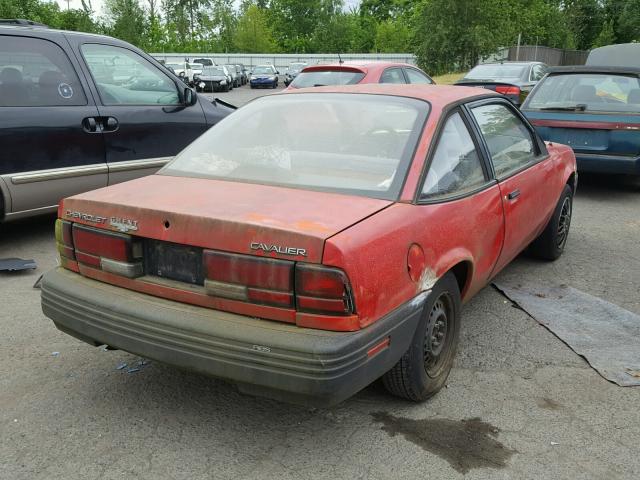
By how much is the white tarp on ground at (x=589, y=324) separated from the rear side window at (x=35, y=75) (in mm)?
3987

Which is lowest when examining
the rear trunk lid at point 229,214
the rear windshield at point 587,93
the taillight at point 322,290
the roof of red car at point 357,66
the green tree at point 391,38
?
the taillight at point 322,290

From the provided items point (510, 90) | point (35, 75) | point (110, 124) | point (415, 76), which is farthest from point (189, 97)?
point (510, 90)

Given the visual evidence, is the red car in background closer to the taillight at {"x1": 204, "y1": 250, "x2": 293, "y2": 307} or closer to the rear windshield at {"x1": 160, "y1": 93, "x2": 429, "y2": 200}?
the rear windshield at {"x1": 160, "y1": 93, "x2": 429, "y2": 200}

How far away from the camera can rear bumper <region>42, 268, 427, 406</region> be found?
2.35 metres

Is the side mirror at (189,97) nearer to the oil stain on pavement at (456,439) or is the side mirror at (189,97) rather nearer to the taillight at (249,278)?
the taillight at (249,278)

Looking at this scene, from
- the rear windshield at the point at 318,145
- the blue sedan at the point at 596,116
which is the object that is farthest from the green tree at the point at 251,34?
the rear windshield at the point at 318,145

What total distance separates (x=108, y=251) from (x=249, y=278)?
0.78 m

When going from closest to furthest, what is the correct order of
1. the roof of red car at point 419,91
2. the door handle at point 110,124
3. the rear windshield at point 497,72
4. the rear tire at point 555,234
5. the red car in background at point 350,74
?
the roof of red car at point 419,91 → the rear tire at point 555,234 → the door handle at point 110,124 → the red car in background at point 350,74 → the rear windshield at point 497,72

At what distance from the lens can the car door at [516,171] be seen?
3799 mm

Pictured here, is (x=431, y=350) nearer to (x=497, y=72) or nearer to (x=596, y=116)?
(x=596, y=116)

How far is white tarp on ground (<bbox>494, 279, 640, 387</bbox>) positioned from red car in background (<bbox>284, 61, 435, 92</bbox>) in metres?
5.41

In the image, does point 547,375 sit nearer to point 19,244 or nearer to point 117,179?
point 117,179

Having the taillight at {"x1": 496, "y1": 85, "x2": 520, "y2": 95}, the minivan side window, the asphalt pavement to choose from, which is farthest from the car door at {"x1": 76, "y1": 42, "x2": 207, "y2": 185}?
the taillight at {"x1": 496, "y1": 85, "x2": 520, "y2": 95}

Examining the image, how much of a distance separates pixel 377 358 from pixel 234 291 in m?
0.63
